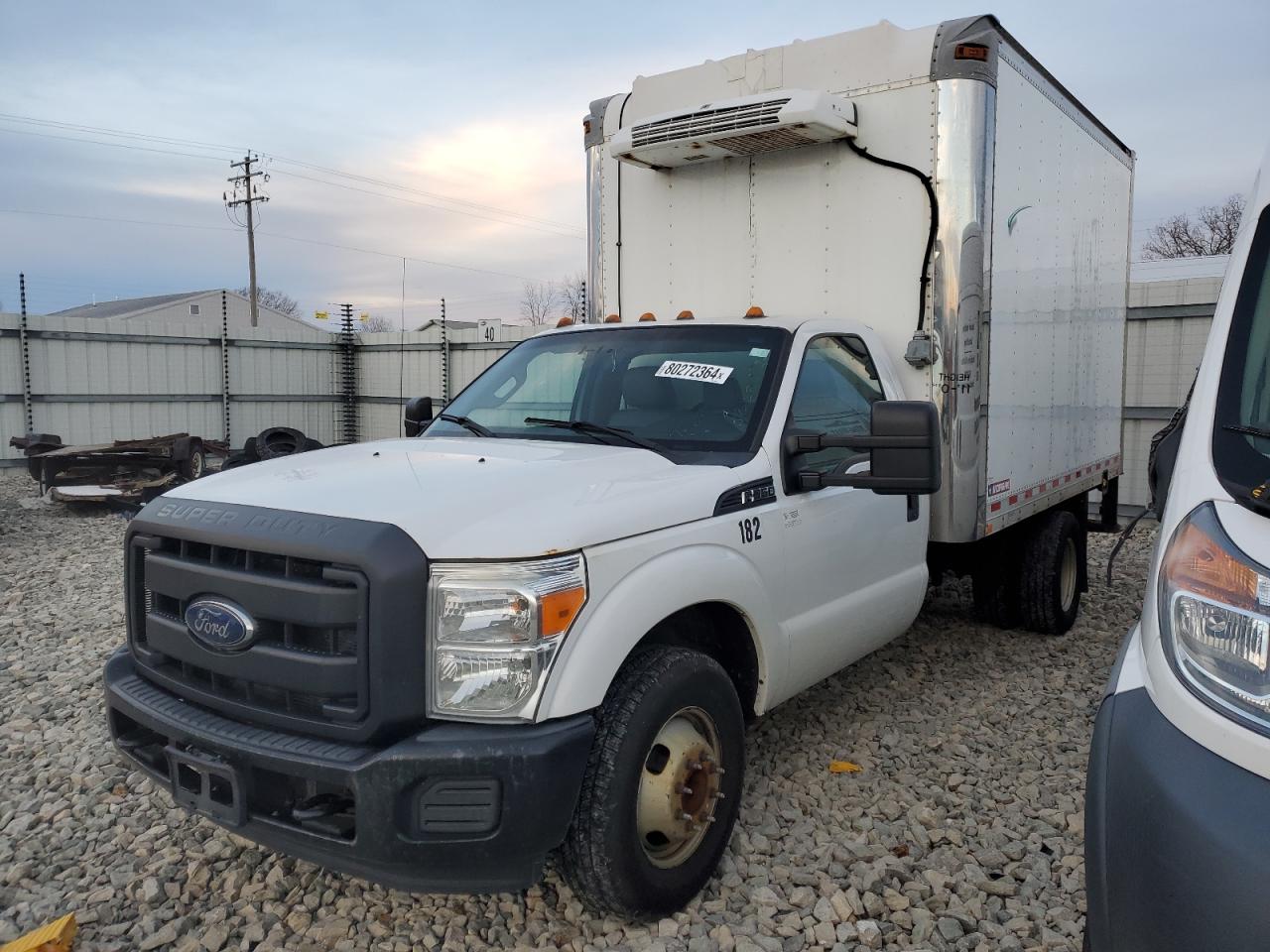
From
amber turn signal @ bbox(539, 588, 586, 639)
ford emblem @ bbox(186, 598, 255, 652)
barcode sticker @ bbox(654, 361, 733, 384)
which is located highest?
barcode sticker @ bbox(654, 361, 733, 384)

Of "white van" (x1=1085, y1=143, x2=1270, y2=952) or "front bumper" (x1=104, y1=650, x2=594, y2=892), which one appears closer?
"white van" (x1=1085, y1=143, x2=1270, y2=952)

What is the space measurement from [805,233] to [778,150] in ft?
1.58

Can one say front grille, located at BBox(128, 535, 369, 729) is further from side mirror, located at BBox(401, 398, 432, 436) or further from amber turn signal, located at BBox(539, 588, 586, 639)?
side mirror, located at BBox(401, 398, 432, 436)

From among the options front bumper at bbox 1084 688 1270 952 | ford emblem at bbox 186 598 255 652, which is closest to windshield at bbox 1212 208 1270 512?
front bumper at bbox 1084 688 1270 952

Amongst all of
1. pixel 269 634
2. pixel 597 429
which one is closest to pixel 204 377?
pixel 597 429

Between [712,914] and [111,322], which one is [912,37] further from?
[111,322]

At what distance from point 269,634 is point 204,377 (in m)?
16.3

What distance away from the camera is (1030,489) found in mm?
5664

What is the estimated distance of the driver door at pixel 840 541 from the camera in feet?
12.1

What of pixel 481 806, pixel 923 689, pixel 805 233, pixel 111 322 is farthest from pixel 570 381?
pixel 111 322

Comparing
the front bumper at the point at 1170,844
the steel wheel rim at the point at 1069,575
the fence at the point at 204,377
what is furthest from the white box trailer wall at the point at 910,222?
the fence at the point at 204,377

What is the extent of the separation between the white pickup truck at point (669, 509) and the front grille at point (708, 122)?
0.02 meters

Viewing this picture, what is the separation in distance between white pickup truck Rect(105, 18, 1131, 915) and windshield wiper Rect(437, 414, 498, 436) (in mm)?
30

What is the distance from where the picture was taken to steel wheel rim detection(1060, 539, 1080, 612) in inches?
249
